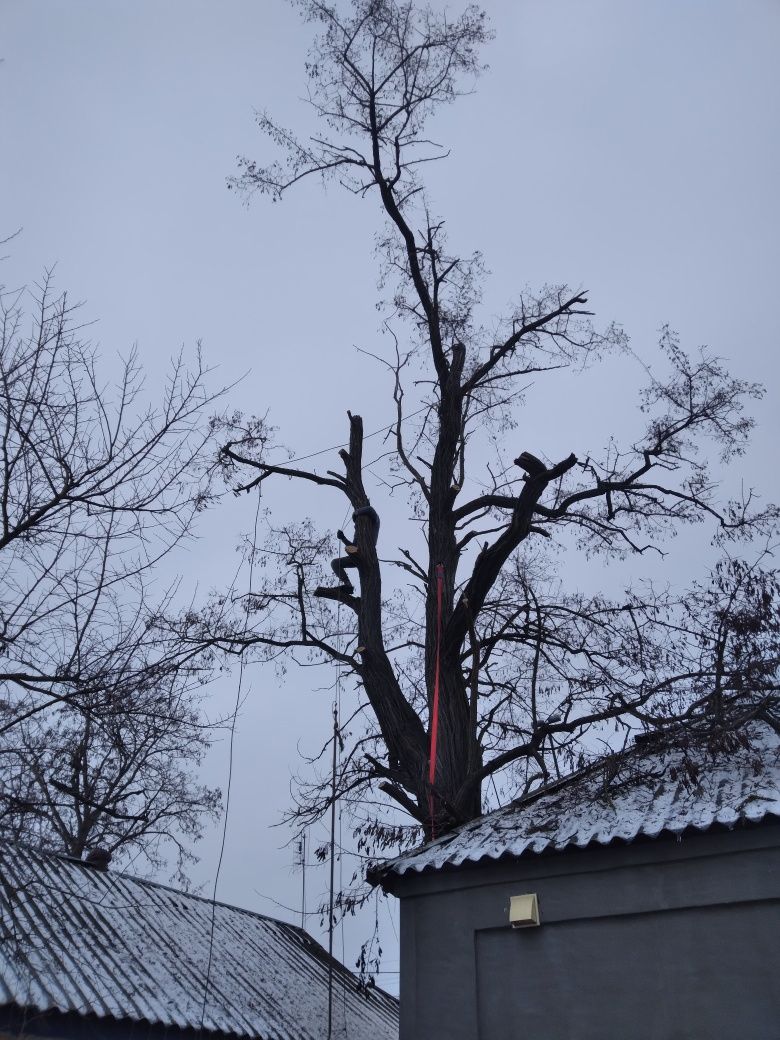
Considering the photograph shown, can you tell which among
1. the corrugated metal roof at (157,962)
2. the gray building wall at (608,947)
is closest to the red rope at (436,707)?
the gray building wall at (608,947)

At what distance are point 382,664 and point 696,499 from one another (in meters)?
5.09

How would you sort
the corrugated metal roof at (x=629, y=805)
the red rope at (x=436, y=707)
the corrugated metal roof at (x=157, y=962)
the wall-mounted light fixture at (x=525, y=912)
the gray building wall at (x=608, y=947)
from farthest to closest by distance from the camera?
the red rope at (x=436, y=707) < the corrugated metal roof at (x=157, y=962) < the wall-mounted light fixture at (x=525, y=912) < the corrugated metal roof at (x=629, y=805) < the gray building wall at (x=608, y=947)

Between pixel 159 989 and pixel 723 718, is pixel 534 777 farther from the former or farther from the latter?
pixel 159 989

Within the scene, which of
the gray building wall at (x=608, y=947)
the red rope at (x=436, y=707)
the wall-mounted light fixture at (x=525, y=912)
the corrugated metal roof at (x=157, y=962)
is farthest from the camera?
the red rope at (x=436, y=707)

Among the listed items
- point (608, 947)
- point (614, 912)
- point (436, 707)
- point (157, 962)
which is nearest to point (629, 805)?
point (614, 912)

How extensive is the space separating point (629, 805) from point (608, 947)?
1.28m

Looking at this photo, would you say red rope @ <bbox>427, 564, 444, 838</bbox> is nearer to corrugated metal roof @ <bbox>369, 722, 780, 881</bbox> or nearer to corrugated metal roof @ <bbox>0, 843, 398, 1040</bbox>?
corrugated metal roof @ <bbox>369, 722, 780, 881</bbox>

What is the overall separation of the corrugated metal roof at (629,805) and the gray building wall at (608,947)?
0.16 metres

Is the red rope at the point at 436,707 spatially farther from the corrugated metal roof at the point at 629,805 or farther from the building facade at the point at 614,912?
the building facade at the point at 614,912

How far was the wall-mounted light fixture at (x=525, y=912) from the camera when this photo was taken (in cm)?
791

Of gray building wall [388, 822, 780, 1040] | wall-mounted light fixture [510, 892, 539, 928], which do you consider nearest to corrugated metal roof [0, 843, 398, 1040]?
gray building wall [388, 822, 780, 1040]

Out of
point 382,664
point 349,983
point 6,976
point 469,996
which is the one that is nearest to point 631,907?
point 469,996

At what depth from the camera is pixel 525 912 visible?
7941mm

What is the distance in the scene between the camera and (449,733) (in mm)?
11359
